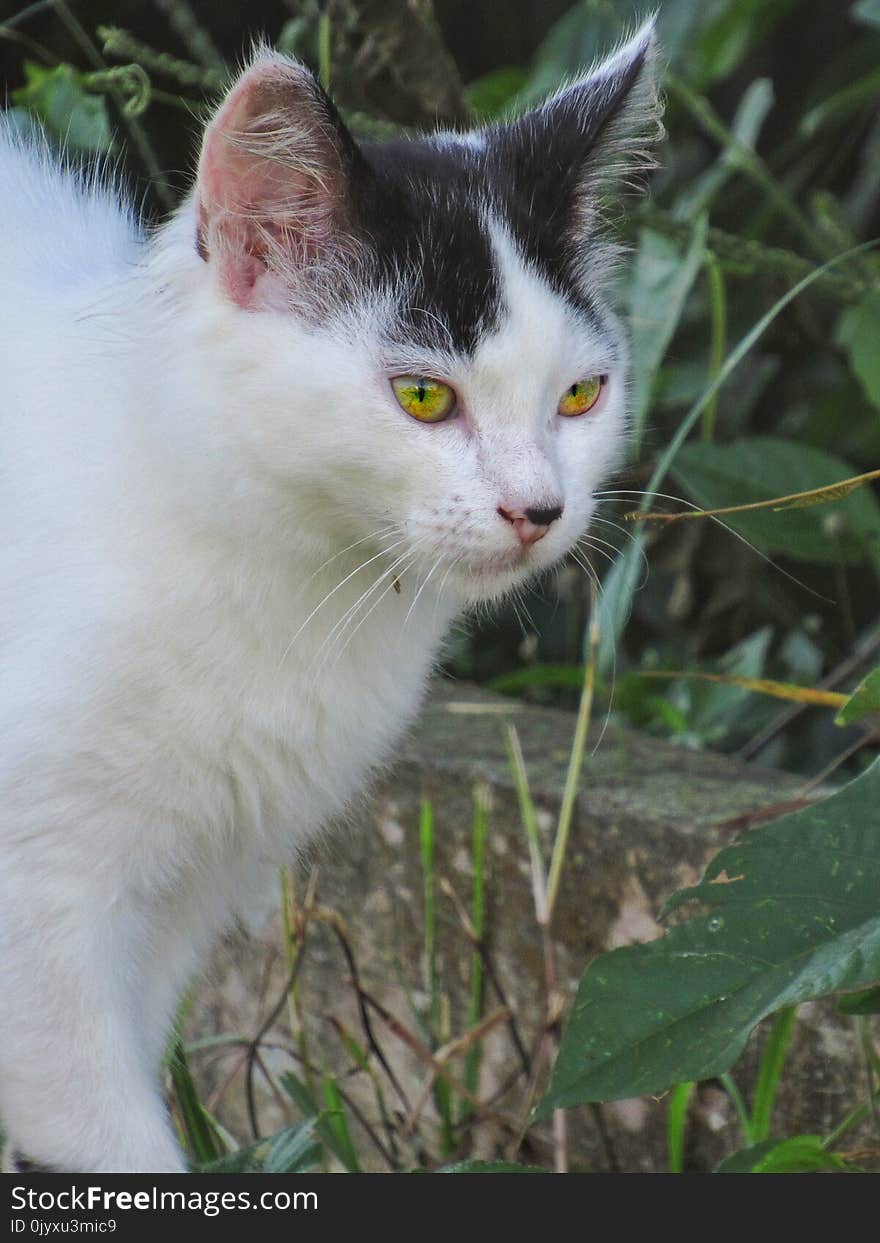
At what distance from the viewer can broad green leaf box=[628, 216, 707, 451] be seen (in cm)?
194

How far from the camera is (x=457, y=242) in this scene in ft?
4.40

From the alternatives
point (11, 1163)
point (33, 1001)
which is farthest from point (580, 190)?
point (11, 1163)

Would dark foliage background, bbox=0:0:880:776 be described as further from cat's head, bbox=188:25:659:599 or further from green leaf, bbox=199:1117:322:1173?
green leaf, bbox=199:1117:322:1173

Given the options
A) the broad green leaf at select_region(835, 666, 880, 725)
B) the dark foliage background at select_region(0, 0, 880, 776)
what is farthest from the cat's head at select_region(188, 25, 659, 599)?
the dark foliage background at select_region(0, 0, 880, 776)

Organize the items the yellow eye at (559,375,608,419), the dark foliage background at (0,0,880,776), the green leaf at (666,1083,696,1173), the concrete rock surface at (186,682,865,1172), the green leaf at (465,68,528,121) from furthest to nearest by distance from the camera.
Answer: the green leaf at (465,68,528,121) → the dark foliage background at (0,0,880,776) → the concrete rock surface at (186,682,865,1172) → the green leaf at (666,1083,696,1173) → the yellow eye at (559,375,608,419)

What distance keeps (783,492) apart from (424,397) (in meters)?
1.04

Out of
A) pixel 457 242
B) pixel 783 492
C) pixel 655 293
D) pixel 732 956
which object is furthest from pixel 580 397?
pixel 783 492

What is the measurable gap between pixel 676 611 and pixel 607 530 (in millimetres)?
902

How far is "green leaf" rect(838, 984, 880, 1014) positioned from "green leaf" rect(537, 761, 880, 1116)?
12 centimetres

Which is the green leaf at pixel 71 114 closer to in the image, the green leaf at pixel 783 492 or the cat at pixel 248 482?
the cat at pixel 248 482

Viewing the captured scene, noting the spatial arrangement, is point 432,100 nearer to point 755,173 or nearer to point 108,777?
point 755,173

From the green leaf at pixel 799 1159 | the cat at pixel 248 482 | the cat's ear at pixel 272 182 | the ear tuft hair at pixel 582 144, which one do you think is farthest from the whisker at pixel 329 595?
the green leaf at pixel 799 1159

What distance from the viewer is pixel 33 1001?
1370mm

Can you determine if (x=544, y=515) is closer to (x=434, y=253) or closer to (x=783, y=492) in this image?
(x=434, y=253)
